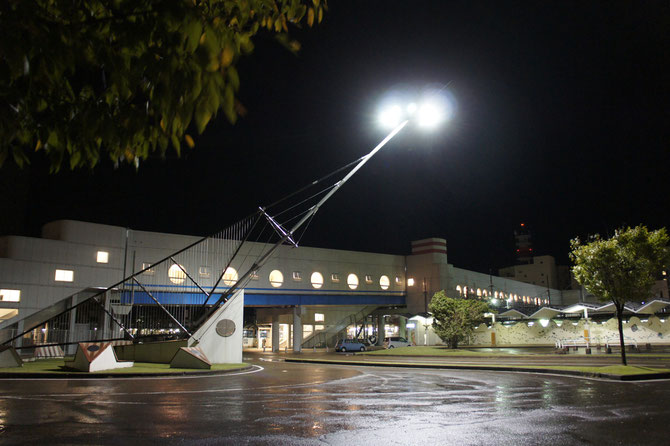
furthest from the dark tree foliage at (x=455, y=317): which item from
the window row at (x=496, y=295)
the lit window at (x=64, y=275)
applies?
the window row at (x=496, y=295)

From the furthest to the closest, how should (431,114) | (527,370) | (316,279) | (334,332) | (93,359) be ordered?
(334,332) → (316,279) → (527,370) → (93,359) → (431,114)

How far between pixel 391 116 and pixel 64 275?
101 ft

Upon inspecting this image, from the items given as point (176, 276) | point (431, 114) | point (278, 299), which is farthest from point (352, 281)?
point (431, 114)

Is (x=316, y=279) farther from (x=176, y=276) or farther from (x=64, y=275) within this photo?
(x=64, y=275)

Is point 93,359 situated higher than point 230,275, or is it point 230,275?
point 230,275

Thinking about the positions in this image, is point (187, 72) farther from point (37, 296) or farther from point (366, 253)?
point (366, 253)

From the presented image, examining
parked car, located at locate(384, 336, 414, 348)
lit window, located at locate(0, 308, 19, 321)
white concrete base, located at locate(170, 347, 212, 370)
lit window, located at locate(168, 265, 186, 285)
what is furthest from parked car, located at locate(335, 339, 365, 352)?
white concrete base, located at locate(170, 347, 212, 370)

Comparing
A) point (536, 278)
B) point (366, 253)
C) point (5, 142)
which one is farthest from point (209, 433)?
point (536, 278)

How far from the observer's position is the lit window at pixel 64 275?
3725cm

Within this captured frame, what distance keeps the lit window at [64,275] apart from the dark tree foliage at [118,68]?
3766cm

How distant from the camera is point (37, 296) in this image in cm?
3569

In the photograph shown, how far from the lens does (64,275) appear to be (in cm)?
3762

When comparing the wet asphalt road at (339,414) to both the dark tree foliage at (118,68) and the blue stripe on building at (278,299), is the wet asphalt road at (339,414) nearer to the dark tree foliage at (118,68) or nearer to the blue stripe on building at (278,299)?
the dark tree foliage at (118,68)

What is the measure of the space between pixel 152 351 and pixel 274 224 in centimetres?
908
